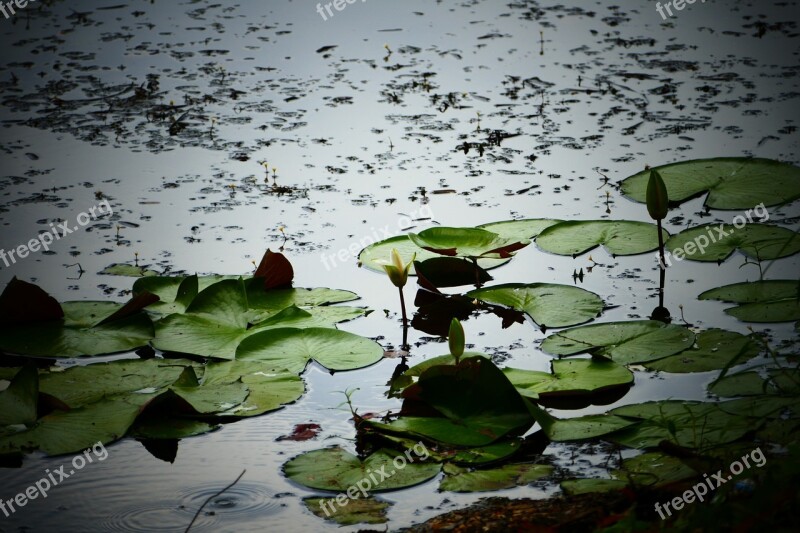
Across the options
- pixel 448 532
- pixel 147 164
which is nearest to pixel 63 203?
pixel 147 164

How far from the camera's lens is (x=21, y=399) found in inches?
103

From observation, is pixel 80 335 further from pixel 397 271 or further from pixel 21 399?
pixel 397 271

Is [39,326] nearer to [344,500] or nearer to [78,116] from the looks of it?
[344,500]

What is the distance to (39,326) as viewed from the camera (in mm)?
3064

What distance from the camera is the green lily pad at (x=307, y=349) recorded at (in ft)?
9.44

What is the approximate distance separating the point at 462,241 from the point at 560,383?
3.14 ft

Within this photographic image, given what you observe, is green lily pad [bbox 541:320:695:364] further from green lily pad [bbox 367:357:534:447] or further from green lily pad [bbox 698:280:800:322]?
green lily pad [bbox 367:357:534:447]

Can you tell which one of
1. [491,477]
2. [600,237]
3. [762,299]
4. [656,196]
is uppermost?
[656,196]

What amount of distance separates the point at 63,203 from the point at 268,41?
2458 mm

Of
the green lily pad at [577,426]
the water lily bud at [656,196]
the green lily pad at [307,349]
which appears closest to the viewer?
the green lily pad at [577,426]

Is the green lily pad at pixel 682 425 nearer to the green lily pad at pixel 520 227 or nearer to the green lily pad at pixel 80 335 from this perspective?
the green lily pad at pixel 520 227

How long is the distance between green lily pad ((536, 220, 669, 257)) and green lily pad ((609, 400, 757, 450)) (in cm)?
103

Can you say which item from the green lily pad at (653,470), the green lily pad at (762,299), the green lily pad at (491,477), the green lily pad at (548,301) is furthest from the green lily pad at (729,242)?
the green lily pad at (491,477)

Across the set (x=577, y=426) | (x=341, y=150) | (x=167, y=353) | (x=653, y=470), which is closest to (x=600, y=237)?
(x=577, y=426)
